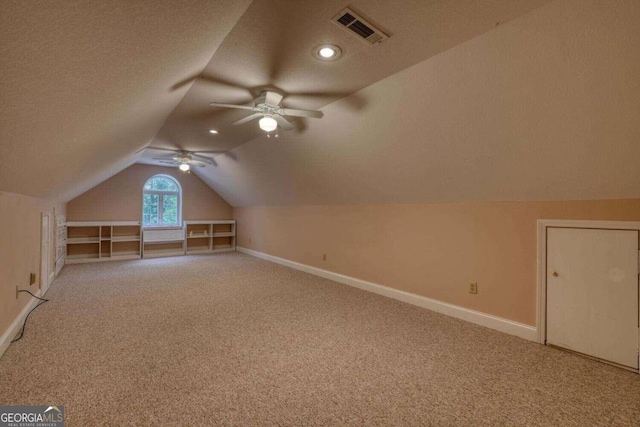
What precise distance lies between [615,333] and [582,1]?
257 centimetres

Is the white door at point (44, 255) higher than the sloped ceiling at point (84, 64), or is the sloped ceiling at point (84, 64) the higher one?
the sloped ceiling at point (84, 64)

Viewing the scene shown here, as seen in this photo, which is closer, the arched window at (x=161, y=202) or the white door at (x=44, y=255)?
the white door at (x=44, y=255)

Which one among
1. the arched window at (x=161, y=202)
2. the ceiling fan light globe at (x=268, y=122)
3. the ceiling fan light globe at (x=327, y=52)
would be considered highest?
the ceiling fan light globe at (x=327, y=52)

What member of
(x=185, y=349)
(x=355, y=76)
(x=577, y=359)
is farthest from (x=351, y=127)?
(x=577, y=359)

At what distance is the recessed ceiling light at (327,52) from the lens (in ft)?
6.89

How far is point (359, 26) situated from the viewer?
72.8 inches

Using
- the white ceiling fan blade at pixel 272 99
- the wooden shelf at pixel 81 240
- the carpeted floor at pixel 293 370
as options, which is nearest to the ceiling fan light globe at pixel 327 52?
the white ceiling fan blade at pixel 272 99

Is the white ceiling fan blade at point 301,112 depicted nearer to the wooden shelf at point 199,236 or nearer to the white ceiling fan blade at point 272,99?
the white ceiling fan blade at point 272,99

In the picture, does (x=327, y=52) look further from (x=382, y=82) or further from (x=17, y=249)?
(x=17, y=249)

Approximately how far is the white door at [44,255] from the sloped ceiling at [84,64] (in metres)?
1.80

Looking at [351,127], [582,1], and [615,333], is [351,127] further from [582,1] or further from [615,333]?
[615,333]

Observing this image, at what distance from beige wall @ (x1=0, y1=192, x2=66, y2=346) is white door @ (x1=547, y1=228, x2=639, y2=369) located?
500cm

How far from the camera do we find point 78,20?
1.09 metres

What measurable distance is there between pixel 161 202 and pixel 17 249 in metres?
5.31
